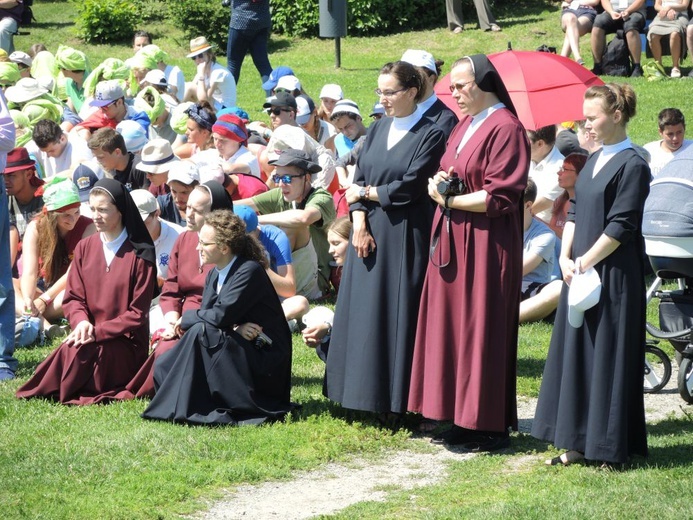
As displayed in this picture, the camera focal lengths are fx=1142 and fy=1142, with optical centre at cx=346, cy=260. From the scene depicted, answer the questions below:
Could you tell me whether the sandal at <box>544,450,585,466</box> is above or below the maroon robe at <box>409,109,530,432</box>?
below

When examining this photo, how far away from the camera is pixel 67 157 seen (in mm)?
11781

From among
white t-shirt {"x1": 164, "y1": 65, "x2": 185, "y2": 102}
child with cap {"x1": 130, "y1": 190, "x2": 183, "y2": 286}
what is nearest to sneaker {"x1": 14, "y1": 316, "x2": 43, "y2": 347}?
child with cap {"x1": 130, "y1": 190, "x2": 183, "y2": 286}

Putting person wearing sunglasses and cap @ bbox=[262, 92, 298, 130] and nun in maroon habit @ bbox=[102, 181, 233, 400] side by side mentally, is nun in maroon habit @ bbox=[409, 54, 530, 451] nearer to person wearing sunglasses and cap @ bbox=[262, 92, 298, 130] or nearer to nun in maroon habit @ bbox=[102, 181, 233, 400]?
nun in maroon habit @ bbox=[102, 181, 233, 400]

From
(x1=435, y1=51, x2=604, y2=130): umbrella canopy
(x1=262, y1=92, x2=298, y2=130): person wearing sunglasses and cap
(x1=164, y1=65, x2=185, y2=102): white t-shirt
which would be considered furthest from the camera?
(x1=164, y1=65, x2=185, y2=102): white t-shirt

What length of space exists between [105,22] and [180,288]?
17593mm

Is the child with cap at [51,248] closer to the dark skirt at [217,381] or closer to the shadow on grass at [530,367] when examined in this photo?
the dark skirt at [217,381]

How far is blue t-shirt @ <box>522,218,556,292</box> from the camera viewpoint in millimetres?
9406

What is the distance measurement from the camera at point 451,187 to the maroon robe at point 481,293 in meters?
0.06

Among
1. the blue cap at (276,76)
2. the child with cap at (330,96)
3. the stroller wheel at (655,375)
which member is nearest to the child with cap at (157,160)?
the child with cap at (330,96)

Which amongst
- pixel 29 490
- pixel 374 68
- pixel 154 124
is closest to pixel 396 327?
pixel 29 490

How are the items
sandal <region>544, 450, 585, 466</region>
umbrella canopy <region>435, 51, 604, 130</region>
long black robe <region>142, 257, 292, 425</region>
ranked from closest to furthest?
sandal <region>544, 450, 585, 466</region> → long black robe <region>142, 257, 292, 425</region> → umbrella canopy <region>435, 51, 604, 130</region>

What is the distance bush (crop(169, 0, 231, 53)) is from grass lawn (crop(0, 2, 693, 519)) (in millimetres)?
14961

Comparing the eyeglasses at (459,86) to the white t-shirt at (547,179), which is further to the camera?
the white t-shirt at (547,179)

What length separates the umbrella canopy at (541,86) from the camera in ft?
32.8
